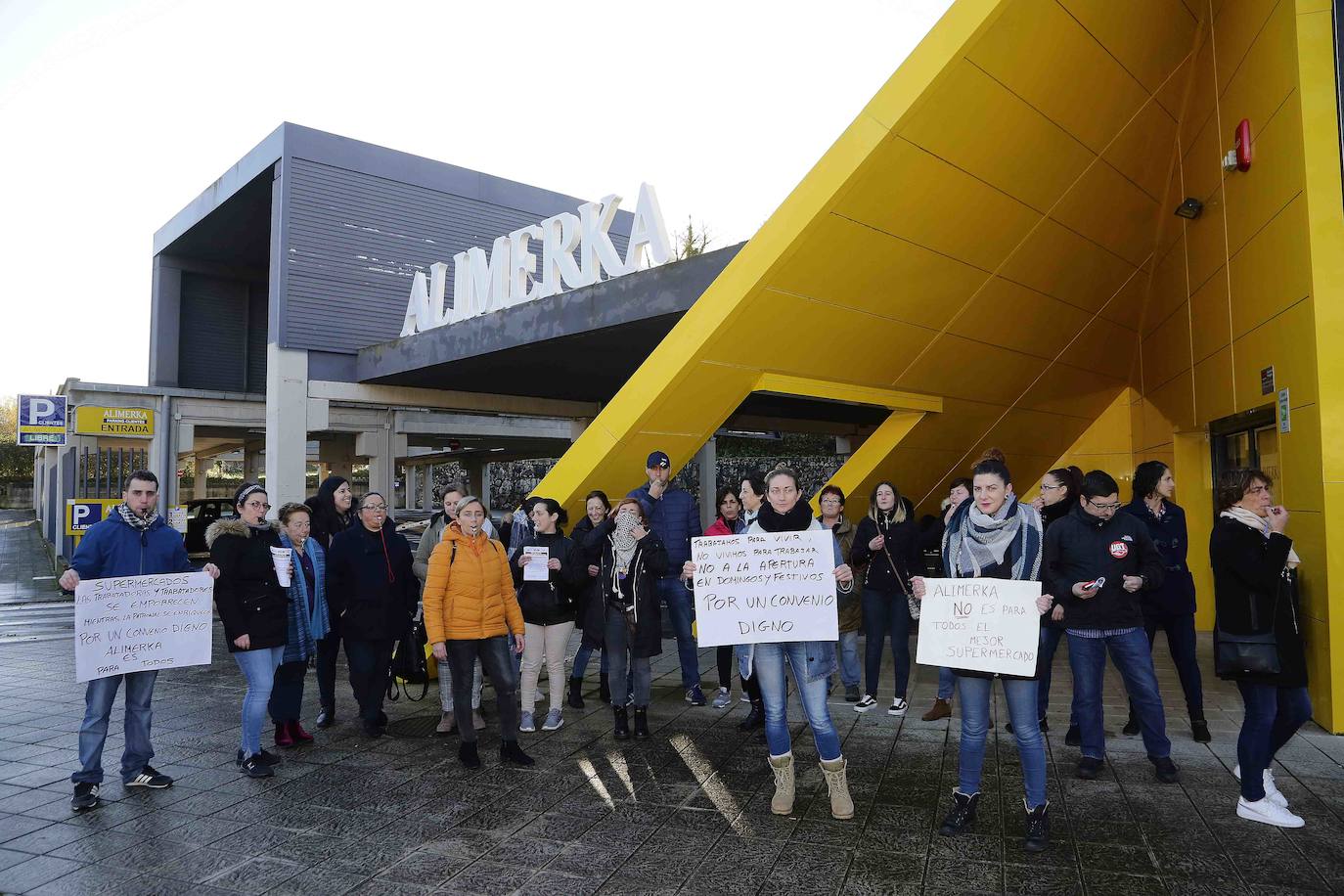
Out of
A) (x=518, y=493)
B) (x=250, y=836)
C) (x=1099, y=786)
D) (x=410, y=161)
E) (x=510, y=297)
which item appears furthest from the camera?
(x=518, y=493)

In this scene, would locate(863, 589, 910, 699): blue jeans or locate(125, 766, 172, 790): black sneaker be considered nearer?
locate(125, 766, 172, 790): black sneaker

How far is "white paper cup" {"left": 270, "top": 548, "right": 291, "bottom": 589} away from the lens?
5.48m

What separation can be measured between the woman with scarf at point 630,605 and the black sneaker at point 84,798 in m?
3.09

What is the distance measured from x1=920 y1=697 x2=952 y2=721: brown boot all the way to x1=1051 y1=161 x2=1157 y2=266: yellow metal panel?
→ 197 inches

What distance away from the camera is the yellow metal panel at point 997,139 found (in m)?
6.44

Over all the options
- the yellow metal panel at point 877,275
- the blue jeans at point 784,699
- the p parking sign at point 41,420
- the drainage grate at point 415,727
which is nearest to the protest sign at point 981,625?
the blue jeans at point 784,699

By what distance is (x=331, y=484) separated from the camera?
24.2 ft

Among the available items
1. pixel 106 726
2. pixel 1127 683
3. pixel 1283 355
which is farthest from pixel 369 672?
pixel 1283 355

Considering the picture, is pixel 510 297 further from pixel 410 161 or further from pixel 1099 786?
pixel 1099 786

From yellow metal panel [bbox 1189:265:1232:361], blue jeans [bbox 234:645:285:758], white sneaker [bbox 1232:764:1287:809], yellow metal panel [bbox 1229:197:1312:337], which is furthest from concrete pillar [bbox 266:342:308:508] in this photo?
white sneaker [bbox 1232:764:1287:809]

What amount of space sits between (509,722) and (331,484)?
10.1 ft

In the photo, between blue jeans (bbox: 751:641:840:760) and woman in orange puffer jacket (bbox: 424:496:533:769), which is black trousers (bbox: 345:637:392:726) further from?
blue jeans (bbox: 751:641:840:760)

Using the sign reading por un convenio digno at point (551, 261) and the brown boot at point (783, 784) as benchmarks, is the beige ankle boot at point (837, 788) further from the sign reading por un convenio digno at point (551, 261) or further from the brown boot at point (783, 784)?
the sign reading por un convenio digno at point (551, 261)

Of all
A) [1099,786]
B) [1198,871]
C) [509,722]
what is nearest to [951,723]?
[1099,786]
